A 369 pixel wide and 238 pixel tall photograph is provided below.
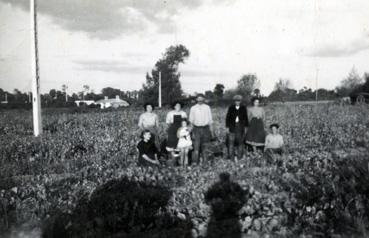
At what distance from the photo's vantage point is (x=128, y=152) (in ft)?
27.0

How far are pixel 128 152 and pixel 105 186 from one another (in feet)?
10.9

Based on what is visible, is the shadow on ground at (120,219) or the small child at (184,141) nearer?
the shadow on ground at (120,219)

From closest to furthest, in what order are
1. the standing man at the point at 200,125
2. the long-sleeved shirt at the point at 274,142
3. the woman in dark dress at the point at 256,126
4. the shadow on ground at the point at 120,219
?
the shadow on ground at the point at 120,219 < the long-sleeved shirt at the point at 274,142 < the standing man at the point at 200,125 < the woman in dark dress at the point at 256,126

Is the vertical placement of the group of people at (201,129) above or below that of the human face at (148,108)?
below

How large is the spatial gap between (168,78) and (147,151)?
130 feet

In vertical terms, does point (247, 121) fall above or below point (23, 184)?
above

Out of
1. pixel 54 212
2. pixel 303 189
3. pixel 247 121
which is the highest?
pixel 247 121

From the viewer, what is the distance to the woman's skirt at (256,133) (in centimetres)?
834

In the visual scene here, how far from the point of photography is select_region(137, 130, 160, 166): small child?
23.5ft

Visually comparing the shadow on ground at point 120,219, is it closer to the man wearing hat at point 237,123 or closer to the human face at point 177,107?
the human face at point 177,107

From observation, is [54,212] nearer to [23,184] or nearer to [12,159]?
[23,184]

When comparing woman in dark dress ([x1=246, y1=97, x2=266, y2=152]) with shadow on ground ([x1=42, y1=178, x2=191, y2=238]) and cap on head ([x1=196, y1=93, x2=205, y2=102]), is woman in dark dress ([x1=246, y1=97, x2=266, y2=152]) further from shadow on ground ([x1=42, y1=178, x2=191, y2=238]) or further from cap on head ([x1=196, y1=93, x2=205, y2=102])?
shadow on ground ([x1=42, y1=178, x2=191, y2=238])

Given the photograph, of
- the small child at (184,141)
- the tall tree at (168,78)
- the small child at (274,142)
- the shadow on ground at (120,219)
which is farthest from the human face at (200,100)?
the tall tree at (168,78)

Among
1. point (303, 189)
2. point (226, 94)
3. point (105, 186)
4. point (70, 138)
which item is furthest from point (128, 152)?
point (226, 94)
